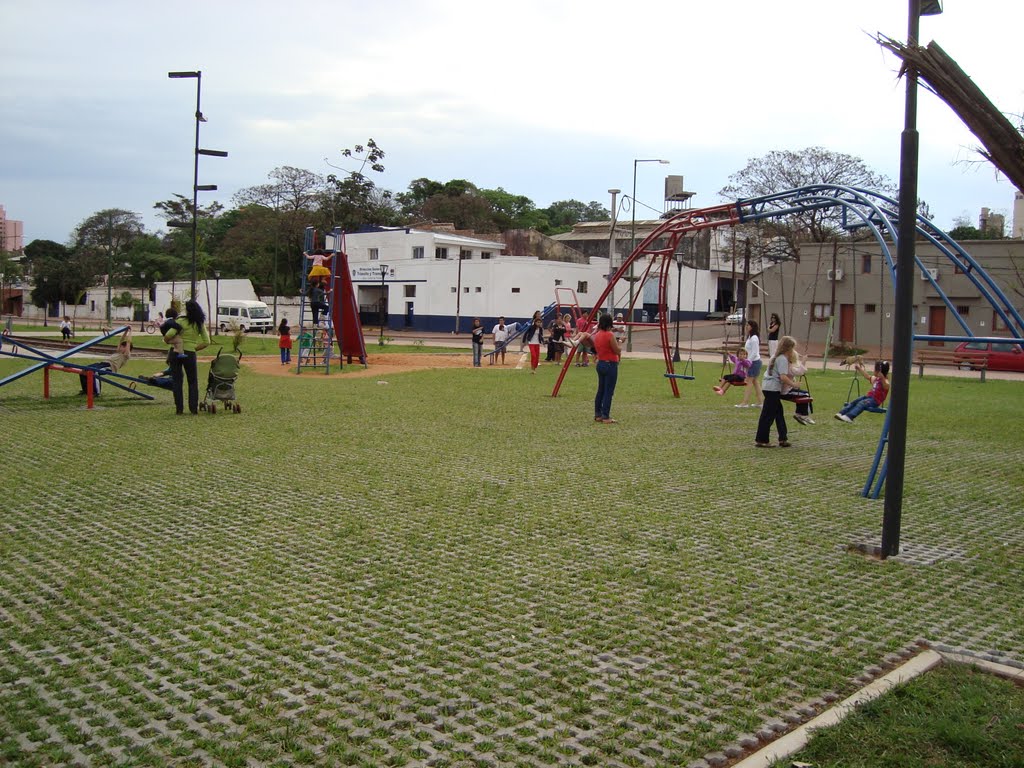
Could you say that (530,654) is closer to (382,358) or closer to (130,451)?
(130,451)

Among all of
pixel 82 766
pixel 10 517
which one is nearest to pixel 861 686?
pixel 82 766

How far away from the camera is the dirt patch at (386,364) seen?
25.9 m

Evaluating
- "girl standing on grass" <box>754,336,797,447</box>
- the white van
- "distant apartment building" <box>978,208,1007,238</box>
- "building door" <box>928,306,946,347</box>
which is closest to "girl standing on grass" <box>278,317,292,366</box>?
"girl standing on grass" <box>754,336,797,447</box>

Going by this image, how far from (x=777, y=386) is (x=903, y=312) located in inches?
191

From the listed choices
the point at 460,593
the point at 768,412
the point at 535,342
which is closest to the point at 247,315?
the point at 535,342

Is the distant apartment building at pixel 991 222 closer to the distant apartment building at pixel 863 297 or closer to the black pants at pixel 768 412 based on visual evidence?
the distant apartment building at pixel 863 297

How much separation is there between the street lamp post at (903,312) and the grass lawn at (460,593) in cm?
41

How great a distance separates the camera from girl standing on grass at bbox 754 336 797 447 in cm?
1195

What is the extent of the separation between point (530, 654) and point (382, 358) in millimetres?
28602

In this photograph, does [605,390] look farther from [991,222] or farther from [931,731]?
[991,222]

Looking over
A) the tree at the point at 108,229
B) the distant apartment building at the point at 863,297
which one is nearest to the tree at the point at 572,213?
the tree at the point at 108,229

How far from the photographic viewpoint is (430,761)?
357 centimetres

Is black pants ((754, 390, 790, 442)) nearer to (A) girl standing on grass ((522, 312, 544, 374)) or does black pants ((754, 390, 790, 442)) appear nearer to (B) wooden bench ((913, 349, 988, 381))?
(A) girl standing on grass ((522, 312, 544, 374))

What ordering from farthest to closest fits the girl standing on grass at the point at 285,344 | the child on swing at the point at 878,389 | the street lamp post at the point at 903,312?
the girl standing on grass at the point at 285,344
the child on swing at the point at 878,389
the street lamp post at the point at 903,312
